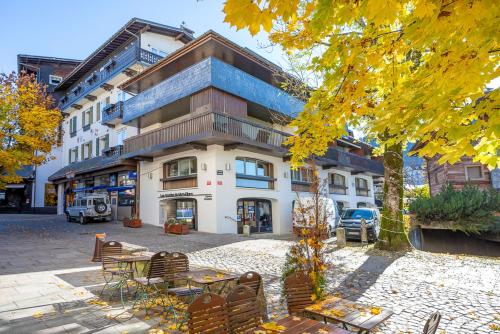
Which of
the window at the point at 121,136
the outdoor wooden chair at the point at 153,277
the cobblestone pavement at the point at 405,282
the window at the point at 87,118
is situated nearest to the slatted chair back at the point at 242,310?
the cobblestone pavement at the point at 405,282

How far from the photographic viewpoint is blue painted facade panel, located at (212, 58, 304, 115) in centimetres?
1767

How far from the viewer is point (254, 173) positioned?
2030 centimetres

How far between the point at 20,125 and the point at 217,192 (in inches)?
458

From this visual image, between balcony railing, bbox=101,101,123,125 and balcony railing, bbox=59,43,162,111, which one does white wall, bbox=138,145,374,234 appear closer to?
balcony railing, bbox=101,101,123,125

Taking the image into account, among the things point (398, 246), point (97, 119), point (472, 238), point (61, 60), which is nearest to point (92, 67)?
point (97, 119)

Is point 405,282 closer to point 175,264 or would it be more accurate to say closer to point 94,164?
point 175,264

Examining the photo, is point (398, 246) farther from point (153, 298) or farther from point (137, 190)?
point (137, 190)

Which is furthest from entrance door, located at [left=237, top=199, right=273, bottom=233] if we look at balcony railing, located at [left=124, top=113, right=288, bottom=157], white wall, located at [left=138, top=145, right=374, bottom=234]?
balcony railing, located at [left=124, top=113, right=288, bottom=157]

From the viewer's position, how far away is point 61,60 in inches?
1592

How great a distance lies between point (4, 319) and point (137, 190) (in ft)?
60.4

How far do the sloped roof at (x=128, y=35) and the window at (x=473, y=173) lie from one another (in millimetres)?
24937

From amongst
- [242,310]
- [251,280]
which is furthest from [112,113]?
[242,310]

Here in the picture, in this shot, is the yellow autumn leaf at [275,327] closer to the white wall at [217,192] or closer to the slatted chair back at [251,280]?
the slatted chair back at [251,280]

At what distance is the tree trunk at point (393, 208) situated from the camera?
12.4 metres
